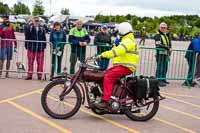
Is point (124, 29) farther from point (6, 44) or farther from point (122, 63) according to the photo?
point (6, 44)

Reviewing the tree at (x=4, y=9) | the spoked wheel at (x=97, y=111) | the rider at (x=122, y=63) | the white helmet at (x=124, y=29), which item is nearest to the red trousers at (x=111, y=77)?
the rider at (x=122, y=63)

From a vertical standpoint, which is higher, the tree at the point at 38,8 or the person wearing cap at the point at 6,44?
the tree at the point at 38,8

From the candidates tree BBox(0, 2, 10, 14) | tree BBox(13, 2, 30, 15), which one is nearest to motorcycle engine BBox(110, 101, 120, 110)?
tree BBox(0, 2, 10, 14)

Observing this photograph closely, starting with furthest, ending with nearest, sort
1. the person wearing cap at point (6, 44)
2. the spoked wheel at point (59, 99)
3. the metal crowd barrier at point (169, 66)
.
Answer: the metal crowd barrier at point (169, 66) → the person wearing cap at point (6, 44) → the spoked wheel at point (59, 99)

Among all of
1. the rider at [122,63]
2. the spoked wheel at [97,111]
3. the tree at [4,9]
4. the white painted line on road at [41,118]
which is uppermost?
the tree at [4,9]

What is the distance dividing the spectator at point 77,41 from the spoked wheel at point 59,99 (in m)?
4.62

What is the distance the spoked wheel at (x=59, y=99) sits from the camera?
8156mm

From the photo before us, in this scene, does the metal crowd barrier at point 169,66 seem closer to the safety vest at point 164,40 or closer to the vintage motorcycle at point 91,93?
the safety vest at point 164,40

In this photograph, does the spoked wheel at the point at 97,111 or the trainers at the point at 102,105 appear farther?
the spoked wheel at the point at 97,111

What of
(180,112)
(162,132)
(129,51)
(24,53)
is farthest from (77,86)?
(24,53)

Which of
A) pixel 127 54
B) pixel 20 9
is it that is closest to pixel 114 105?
pixel 127 54

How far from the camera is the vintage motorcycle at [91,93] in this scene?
8.16 meters

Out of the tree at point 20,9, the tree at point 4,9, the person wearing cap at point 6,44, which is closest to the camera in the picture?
the person wearing cap at point 6,44

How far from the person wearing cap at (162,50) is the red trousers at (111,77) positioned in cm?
499
